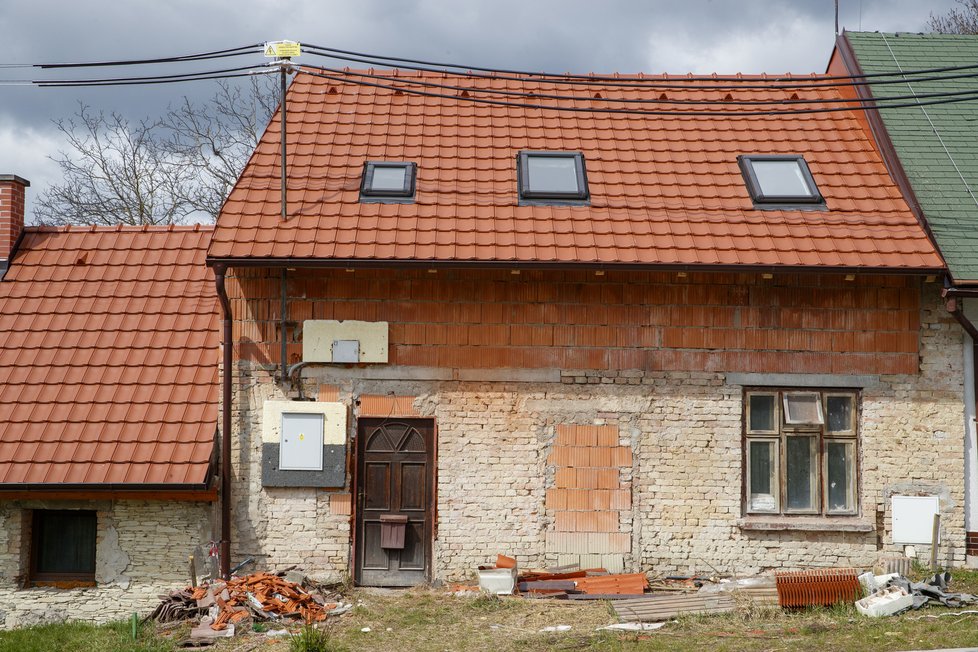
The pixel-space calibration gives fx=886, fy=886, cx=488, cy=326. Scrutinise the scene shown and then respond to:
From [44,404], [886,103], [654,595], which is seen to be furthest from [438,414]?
[886,103]

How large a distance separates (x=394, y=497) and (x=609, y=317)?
3.30 m

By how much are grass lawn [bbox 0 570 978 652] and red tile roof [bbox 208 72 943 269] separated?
12.4 feet

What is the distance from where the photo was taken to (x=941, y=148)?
38.9 feet

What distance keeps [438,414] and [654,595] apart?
3.13m

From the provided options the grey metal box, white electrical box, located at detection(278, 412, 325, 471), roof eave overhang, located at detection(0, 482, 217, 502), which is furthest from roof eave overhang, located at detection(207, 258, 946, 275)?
roof eave overhang, located at detection(0, 482, 217, 502)

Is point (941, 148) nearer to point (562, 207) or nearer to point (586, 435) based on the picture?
point (562, 207)

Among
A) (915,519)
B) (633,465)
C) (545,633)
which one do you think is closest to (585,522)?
(633,465)

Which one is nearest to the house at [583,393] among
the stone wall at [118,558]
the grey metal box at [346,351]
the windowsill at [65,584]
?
the grey metal box at [346,351]

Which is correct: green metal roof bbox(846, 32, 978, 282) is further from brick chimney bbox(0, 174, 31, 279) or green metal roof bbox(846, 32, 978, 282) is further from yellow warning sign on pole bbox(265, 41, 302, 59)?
brick chimney bbox(0, 174, 31, 279)

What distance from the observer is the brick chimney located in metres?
12.0

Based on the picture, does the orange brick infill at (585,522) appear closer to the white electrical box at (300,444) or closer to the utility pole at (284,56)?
the white electrical box at (300,444)

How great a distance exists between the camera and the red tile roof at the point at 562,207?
1023cm

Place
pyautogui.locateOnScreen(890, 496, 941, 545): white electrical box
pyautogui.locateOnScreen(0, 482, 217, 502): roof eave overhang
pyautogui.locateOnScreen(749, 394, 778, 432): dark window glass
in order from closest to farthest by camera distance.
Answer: pyautogui.locateOnScreen(0, 482, 217, 502): roof eave overhang < pyautogui.locateOnScreen(890, 496, 941, 545): white electrical box < pyautogui.locateOnScreen(749, 394, 778, 432): dark window glass

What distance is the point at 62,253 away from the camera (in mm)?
12219
